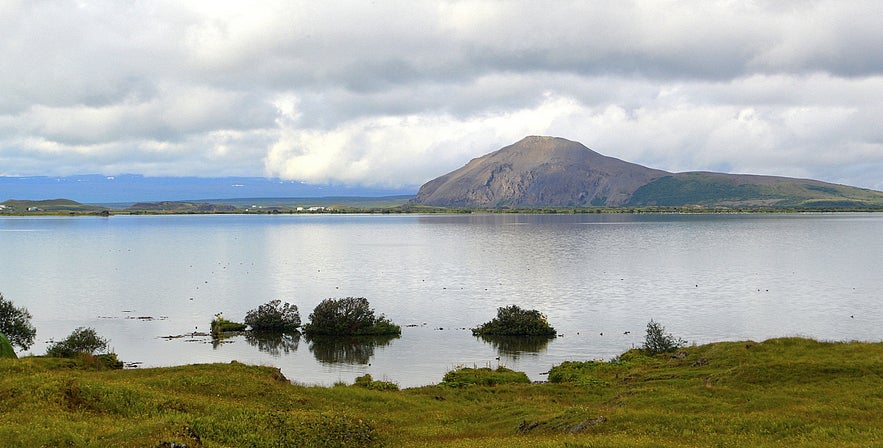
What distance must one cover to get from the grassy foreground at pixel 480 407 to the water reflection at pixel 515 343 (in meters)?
27.8

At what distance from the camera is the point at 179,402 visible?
3083cm

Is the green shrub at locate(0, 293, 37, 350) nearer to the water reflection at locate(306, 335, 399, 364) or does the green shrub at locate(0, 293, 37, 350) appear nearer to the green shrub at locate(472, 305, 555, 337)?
the water reflection at locate(306, 335, 399, 364)

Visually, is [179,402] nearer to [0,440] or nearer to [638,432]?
[0,440]

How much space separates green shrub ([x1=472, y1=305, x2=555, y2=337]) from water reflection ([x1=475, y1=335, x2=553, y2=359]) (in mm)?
779

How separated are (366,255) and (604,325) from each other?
4164 inches

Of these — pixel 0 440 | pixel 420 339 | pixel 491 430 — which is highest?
pixel 0 440

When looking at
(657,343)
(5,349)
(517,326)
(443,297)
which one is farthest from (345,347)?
(5,349)

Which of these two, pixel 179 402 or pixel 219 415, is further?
pixel 179 402

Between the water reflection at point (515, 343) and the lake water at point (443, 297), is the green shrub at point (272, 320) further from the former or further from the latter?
the water reflection at point (515, 343)

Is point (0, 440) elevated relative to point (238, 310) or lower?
elevated

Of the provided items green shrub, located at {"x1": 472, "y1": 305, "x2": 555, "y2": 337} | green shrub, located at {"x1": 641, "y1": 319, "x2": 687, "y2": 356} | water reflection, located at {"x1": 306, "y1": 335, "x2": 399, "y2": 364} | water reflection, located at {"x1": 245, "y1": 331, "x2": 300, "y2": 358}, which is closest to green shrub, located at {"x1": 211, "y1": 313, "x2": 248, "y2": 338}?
water reflection, located at {"x1": 245, "y1": 331, "x2": 300, "y2": 358}

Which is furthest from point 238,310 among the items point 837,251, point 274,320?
point 837,251

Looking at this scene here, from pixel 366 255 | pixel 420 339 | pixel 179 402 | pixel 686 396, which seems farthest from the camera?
pixel 366 255

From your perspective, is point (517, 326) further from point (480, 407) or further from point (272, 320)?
point (480, 407)
